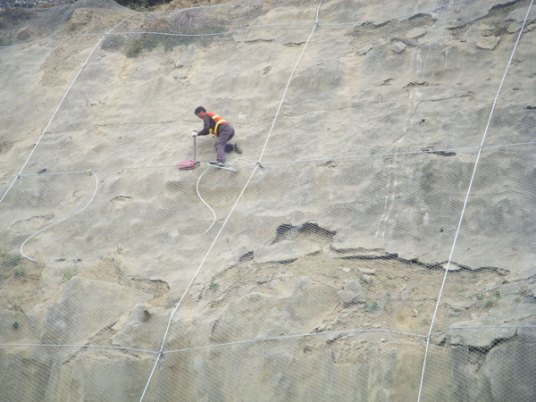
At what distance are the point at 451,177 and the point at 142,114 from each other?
474cm

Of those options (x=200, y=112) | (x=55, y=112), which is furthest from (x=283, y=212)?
(x=55, y=112)

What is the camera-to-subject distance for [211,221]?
7602mm

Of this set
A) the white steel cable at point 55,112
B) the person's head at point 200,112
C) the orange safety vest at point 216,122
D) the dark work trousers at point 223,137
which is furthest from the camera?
the white steel cable at point 55,112

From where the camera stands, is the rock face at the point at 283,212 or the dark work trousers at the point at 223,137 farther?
the dark work trousers at the point at 223,137

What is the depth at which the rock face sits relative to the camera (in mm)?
5973

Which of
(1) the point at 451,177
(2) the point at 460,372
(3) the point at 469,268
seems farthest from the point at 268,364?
(1) the point at 451,177

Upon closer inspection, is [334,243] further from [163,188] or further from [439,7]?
[439,7]

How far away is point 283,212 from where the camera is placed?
24.2ft

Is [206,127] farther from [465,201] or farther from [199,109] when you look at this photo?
[465,201]

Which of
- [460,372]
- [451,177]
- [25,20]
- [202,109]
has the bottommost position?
[460,372]

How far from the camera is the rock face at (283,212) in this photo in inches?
235

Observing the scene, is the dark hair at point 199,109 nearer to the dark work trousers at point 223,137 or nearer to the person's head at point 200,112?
A: the person's head at point 200,112

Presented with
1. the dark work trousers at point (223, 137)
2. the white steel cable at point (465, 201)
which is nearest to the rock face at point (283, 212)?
the white steel cable at point (465, 201)

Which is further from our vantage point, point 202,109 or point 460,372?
point 202,109
